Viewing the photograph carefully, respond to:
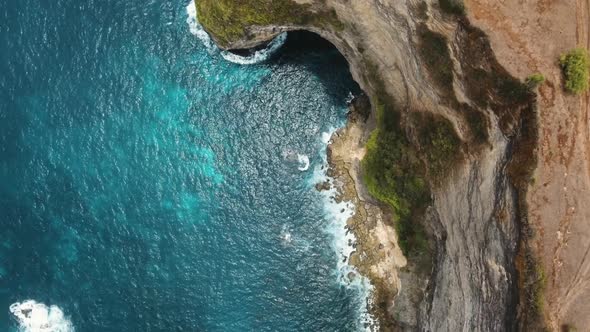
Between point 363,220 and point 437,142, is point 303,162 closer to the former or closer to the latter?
point 363,220

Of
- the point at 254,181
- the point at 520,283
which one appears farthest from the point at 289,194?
the point at 520,283

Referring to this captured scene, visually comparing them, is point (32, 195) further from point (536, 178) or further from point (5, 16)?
point (536, 178)

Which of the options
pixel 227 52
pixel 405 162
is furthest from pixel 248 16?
pixel 405 162

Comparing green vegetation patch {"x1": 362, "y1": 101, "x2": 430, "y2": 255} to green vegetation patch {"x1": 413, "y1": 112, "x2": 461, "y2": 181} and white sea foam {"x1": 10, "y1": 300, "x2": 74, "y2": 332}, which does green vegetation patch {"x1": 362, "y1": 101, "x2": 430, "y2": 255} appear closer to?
green vegetation patch {"x1": 413, "y1": 112, "x2": 461, "y2": 181}

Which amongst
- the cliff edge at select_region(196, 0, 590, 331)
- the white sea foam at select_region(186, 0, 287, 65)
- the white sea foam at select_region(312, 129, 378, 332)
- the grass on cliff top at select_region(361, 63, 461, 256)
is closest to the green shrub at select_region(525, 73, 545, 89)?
the cliff edge at select_region(196, 0, 590, 331)

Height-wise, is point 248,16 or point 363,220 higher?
point 248,16
